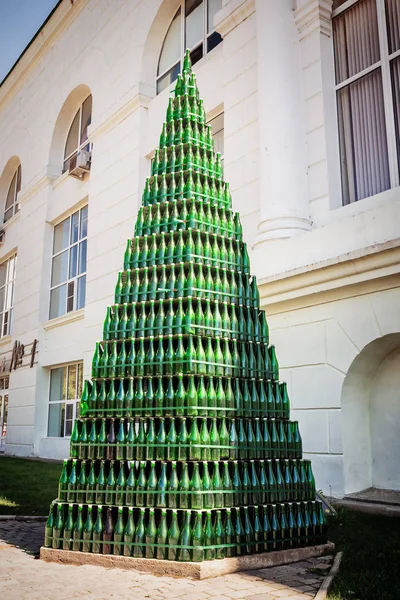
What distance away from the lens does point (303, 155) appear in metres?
9.14

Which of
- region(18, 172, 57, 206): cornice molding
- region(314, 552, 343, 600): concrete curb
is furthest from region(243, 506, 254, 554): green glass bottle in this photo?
region(18, 172, 57, 206): cornice molding

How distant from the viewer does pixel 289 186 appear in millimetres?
8938

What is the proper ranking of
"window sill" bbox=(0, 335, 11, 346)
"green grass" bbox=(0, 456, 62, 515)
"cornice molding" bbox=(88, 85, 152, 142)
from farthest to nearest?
"window sill" bbox=(0, 335, 11, 346) → "cornice molding" bbox=(88, 85, 152, 142) → "green grass" bbox=(0, 456, 62, 515)

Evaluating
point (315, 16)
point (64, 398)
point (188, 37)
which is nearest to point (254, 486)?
point (315, 16)

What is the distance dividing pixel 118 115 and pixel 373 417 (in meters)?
10.5

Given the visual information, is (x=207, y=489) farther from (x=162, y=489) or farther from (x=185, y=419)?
(x=185, y=419)

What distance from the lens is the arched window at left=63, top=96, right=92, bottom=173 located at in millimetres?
17453

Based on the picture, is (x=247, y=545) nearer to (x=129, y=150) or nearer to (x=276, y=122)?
(x=276, y=122)

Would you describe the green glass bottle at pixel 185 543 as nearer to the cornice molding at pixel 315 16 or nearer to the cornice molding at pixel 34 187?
the cornice molding at pixel 315 16

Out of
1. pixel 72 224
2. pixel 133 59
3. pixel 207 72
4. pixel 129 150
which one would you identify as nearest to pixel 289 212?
pixel 207 72

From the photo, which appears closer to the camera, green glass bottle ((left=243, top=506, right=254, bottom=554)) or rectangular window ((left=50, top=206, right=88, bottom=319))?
green glass bottle ((left=243, top=506, right=254, bottom=554))

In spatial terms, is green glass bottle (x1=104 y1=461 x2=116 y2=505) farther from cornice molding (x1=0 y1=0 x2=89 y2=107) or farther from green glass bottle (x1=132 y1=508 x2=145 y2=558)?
cornice molding (x1=0 y1=0 x2=89 y2=107)

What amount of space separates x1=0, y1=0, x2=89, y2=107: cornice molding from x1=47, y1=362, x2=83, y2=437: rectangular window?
1102 cm

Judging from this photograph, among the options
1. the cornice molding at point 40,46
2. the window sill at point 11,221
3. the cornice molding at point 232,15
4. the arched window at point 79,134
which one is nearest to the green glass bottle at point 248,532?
the cornice molding at point 232,15
